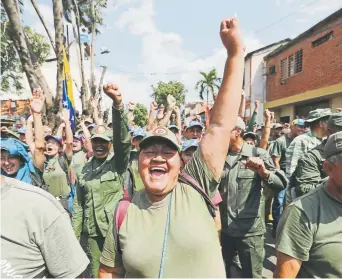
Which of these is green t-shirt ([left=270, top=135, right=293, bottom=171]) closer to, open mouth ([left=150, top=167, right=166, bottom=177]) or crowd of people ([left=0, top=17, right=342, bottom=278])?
crowd of people ([left=0, top=17, right=342, bottom=278])

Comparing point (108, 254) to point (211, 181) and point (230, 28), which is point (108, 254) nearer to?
point (211, 181)

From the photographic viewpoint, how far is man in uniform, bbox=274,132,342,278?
172cm

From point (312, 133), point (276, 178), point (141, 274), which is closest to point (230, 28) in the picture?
point (141, 274)

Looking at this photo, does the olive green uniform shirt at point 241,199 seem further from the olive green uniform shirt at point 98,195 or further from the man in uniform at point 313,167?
the olive green uniform shirt at point 98,195

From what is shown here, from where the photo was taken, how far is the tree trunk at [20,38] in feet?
24.2

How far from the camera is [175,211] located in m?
1.56

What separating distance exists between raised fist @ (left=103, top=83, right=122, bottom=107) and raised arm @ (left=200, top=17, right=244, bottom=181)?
76cm

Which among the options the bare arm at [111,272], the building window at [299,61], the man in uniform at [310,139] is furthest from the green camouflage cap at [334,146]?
the building window at [299,61]

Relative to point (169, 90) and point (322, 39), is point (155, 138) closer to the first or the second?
point (322, 39)

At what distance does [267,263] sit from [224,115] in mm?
3287

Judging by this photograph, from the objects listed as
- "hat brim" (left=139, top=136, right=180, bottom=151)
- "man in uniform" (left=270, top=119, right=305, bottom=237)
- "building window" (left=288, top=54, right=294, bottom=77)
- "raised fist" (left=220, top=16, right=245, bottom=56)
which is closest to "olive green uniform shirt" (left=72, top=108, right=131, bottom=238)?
"hat brim" (left=139, top=136, right=180, bottom=151)

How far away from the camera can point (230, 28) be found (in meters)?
1.75

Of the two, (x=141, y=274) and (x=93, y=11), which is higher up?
(x=93, y=11)

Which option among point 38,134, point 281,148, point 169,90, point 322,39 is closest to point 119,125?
point 38,134
